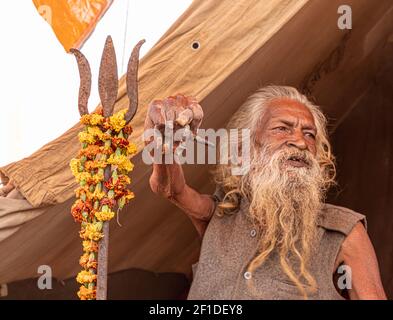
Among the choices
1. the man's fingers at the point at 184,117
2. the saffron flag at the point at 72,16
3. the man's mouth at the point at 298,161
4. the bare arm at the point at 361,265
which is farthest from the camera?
the saffron flag at the point at 72,16

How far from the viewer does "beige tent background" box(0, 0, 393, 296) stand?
2.27m

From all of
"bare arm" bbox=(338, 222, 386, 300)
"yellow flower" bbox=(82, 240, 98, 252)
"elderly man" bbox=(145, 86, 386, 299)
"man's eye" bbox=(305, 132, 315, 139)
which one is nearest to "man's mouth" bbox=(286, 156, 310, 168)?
"elderly man" bbox=(145, 86, 386, 299)

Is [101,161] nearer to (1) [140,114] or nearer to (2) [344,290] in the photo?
(1) [140,114]

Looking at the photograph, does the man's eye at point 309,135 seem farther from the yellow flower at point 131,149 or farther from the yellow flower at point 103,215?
the yellow flower at point 103,215

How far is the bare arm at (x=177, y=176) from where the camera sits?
2.01m

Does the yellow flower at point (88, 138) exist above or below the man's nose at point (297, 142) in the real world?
below

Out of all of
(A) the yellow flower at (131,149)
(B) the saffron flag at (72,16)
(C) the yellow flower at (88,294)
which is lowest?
(C) the yellow flower at (88,294)

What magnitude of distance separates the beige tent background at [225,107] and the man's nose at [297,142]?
0.82 ft

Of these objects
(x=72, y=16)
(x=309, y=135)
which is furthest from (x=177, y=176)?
(x=72, y=16)

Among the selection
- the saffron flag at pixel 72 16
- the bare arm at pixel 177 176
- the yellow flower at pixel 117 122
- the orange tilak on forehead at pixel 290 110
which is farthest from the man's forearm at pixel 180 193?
the saffron flag at pixel 72 16

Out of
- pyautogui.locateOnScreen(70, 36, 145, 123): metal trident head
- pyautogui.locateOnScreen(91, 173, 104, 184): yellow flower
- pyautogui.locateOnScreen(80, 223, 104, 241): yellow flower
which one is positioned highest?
pyautogui.locateOnScreen(70, 36, 145, 123): metal trident head

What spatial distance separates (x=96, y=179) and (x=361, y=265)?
74cm

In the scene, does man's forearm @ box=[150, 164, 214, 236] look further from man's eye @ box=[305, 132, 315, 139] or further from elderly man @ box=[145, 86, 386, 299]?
man's eye @ box=[305, 132, 315, 139]

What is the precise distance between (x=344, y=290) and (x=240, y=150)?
54 centimetres
